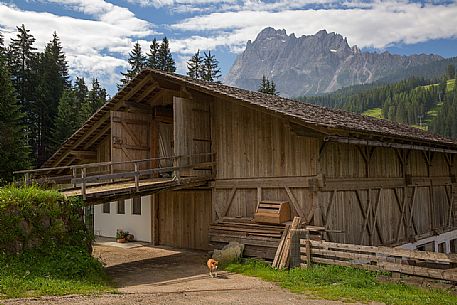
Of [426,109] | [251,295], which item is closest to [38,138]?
[251,295]

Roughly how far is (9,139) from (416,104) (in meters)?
133

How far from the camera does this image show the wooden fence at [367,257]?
1090 centimetres

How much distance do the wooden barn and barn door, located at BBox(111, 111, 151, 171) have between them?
0.05 metres

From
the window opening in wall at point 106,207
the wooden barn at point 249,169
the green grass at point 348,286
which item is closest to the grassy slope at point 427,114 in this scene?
the wooden barn at point 249,169

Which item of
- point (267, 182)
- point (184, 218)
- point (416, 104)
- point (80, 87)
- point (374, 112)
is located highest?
point (416, 104)

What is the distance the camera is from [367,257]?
12258mm

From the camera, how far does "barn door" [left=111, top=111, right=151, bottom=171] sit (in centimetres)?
1908

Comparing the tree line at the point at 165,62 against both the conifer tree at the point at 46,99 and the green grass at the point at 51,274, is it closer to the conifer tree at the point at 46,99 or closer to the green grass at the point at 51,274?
the conifer tree at the point at 46,99

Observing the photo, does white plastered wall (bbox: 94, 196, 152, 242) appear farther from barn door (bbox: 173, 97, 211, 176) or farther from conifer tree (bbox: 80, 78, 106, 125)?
conifer tree (bbox: 80, 78, 106, 125)

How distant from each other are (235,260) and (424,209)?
10846 mm

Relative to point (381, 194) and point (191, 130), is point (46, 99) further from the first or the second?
point (381, 194)

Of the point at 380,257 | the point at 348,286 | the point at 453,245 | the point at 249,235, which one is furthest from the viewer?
the point at 453,245

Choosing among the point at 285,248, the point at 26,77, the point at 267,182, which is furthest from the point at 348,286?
the point at 26,77

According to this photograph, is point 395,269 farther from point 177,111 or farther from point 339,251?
point 177,111
